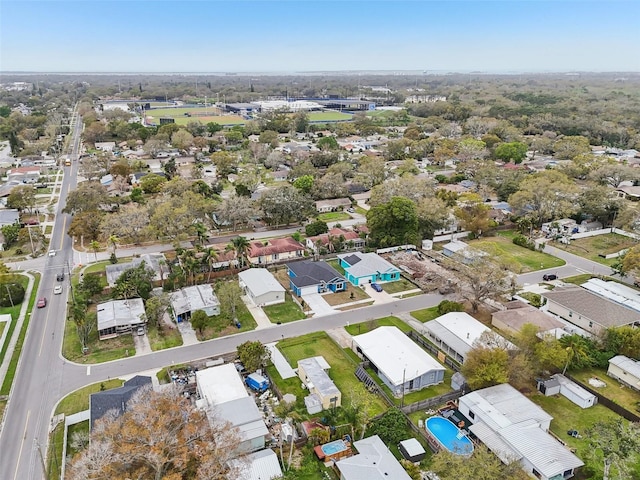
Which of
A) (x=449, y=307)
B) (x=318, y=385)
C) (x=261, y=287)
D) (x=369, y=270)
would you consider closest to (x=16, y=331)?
(x=261, y=287)

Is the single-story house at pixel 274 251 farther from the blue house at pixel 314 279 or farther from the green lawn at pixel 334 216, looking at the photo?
the green lawn at pixel 334 216

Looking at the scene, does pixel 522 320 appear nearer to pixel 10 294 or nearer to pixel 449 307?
pixel 449 307

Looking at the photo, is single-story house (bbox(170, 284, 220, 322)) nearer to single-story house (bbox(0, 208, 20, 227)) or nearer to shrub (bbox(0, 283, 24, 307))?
shrub (bbox(0, 283, 24, 307))

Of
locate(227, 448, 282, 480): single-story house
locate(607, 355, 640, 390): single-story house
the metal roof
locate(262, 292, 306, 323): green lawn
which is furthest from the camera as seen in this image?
locate(262, 292, 306, 323): green lawn

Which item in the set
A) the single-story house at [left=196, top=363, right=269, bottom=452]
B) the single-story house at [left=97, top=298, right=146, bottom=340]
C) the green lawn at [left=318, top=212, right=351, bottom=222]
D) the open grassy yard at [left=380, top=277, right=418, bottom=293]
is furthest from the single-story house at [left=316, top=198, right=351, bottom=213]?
the single-story house at [left=196, top=363, right=269, bottom=452]

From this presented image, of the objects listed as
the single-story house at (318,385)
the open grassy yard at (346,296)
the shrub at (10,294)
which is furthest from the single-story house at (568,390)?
the shrub at (10,294)

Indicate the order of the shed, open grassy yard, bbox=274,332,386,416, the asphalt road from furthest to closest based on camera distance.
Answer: open grassy yard, bbox=274,332,386,416 < the shed < the asphalt road

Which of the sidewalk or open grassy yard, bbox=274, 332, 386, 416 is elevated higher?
the sidewalk
